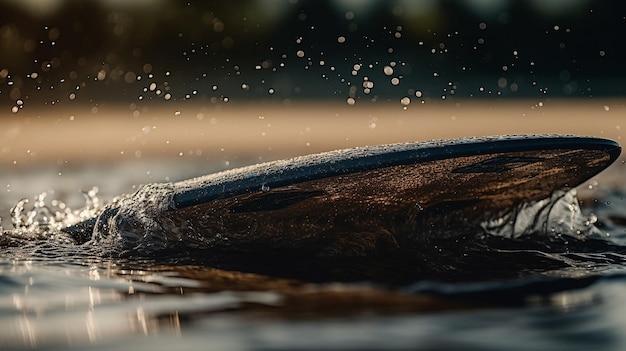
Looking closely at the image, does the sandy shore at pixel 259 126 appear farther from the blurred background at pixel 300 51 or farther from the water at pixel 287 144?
the blurred background at pixel 300 51

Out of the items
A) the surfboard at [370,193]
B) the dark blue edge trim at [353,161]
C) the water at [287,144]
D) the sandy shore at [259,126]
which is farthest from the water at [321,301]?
the sandy shore at [259,126]

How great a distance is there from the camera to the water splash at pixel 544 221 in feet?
16.2

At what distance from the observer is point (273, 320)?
125 inches

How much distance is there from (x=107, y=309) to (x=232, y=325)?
0.57 meters

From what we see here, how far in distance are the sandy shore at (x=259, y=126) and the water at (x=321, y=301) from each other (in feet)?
20.1

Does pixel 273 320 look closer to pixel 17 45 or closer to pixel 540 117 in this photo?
pixel 540 117

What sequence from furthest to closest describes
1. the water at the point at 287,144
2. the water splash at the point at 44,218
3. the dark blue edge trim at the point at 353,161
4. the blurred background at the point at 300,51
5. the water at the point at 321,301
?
the blurred background at the point at 300,51
the water splash at the point at 44,218
the dark blue edge trim at the point at 353,161
the water at the point at 287,144
the water at the point at 321,301

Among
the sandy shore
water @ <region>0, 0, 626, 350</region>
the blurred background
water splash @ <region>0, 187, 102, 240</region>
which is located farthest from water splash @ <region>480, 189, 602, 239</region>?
the blurred background

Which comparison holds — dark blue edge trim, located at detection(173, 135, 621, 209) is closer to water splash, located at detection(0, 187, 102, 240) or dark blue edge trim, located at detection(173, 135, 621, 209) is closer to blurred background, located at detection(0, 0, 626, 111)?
water splash, located at detection(0, 187, 102, 240)

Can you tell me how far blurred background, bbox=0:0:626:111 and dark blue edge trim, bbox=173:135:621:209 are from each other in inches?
711

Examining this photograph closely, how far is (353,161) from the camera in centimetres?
416

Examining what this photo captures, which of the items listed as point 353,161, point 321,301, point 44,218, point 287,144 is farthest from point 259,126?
point 321,301

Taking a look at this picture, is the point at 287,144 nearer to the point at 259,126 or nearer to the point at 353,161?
the point at 259,126

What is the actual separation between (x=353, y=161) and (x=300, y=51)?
20977mm
